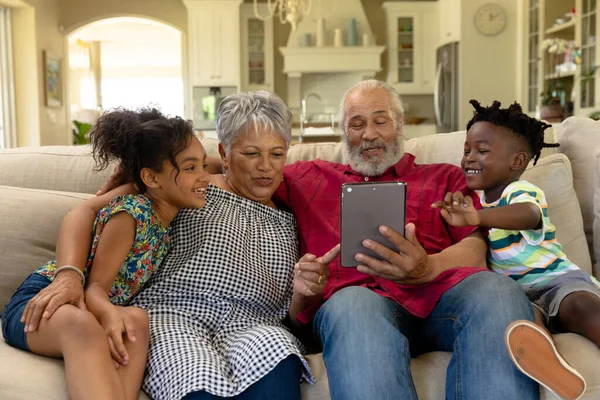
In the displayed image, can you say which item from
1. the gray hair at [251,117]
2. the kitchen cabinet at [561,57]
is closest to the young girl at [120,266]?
the gray hair at [251,117]

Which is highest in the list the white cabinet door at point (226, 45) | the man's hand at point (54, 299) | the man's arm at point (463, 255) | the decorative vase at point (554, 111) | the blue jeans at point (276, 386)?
the white cabinet door at point (226, 45)

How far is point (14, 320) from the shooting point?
60.6 inches

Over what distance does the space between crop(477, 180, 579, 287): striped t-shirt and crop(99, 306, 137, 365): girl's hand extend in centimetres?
99

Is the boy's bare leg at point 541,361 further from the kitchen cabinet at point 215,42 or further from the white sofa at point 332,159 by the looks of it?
the kitchen cabinet at point 215,42

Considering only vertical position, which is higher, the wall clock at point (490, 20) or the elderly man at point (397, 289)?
the wall clock at point (490, 20)

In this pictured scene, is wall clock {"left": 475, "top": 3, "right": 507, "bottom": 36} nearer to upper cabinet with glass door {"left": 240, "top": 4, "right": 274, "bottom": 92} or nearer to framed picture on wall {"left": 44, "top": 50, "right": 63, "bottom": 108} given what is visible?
upper cabinet with glass door {"left": 240, "top": 4, "right": 274, "bottom": 92}

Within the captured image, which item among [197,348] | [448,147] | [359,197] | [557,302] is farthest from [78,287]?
[448,147]

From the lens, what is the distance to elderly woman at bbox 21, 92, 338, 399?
1.43 m

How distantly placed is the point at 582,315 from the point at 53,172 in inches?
64.5

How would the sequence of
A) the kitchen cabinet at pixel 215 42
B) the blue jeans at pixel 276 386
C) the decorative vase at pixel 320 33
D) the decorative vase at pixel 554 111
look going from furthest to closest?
the decorative vase at pixel 320 33
the kitchen cabinet at pixel 215 42
the decorative vase at pixel 554 111
the blue jeans at pixel 276 386

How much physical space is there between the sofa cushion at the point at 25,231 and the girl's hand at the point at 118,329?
51 cm

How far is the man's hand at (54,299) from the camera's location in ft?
4.77

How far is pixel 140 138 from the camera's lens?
5.67 feet

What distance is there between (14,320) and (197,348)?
426 millimetres
